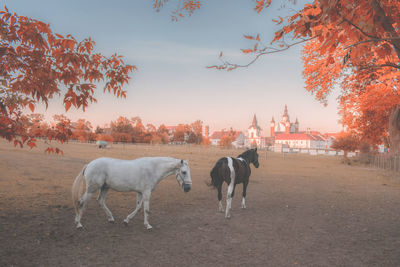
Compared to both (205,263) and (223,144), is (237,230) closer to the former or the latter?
(205,263)

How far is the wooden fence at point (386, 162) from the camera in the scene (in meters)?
21.4

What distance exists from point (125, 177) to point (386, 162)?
2666 centimetres

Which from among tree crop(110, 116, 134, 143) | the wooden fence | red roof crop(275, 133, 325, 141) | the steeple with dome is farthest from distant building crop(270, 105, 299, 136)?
the wooden fence

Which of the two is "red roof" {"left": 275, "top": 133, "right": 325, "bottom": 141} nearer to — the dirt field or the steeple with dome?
the steeple with dome

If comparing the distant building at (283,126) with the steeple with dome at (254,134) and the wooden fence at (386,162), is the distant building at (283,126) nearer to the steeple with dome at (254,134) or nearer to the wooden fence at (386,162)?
the steeple with dome at (254,134)

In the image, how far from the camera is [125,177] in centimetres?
608

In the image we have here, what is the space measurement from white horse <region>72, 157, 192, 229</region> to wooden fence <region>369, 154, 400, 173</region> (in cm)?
2259

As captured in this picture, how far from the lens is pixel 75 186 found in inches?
232

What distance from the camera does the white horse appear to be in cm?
595

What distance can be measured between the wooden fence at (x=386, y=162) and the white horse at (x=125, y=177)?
74.1ft

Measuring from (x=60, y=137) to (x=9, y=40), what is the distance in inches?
85.4

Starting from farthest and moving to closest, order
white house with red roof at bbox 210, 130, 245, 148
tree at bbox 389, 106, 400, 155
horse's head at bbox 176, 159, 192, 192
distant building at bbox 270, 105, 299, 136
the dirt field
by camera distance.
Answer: distant building at bbox 270, 105, 299, 136 < white house with red roof at bbox 210, 130, 245, 148 < tree at bbox 389, 106, 400, 155 < horse's head at bbox 176, 159, 192, 192 < the dirt field

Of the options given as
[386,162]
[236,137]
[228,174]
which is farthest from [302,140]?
[228,174]

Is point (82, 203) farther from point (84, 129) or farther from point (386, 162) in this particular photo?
point (84, 129)
